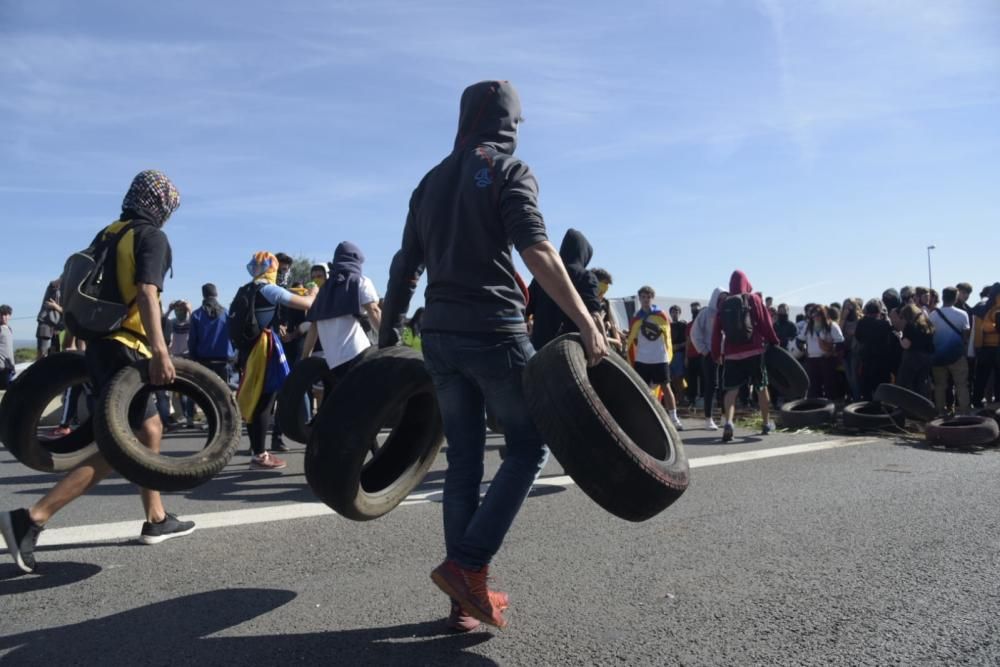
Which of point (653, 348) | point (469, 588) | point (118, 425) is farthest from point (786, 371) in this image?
point (118, 425)

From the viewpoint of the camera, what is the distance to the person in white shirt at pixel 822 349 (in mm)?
13125

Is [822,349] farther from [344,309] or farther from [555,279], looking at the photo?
[555,279]

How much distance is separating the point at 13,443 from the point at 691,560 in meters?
3.73

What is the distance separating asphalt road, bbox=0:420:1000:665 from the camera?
9.30 ft

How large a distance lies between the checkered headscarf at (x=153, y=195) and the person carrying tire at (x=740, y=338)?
643cm

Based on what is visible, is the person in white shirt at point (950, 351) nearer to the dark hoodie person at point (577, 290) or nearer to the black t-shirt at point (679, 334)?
the black t-shirt at point (679, 334)

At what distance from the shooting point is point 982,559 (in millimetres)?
3930

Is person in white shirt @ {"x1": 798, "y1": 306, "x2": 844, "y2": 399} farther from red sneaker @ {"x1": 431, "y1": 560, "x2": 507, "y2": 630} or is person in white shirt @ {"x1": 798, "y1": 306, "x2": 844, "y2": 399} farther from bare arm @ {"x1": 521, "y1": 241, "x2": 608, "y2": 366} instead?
red sneaker @ {"x1": 431, "y1": 560, "x2": 507, "y2": 630}

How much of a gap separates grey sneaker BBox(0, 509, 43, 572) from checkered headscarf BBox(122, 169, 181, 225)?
1.68m

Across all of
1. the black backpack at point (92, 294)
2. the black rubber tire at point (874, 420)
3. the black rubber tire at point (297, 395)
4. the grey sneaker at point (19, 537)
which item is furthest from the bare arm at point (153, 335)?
the black rubber tire at point (874, 420)

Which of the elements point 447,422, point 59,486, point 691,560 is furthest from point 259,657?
point 691,560

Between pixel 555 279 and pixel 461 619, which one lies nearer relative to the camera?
pixel 555 279

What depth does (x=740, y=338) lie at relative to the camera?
8695 mm

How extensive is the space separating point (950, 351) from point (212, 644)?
11.0 meters
